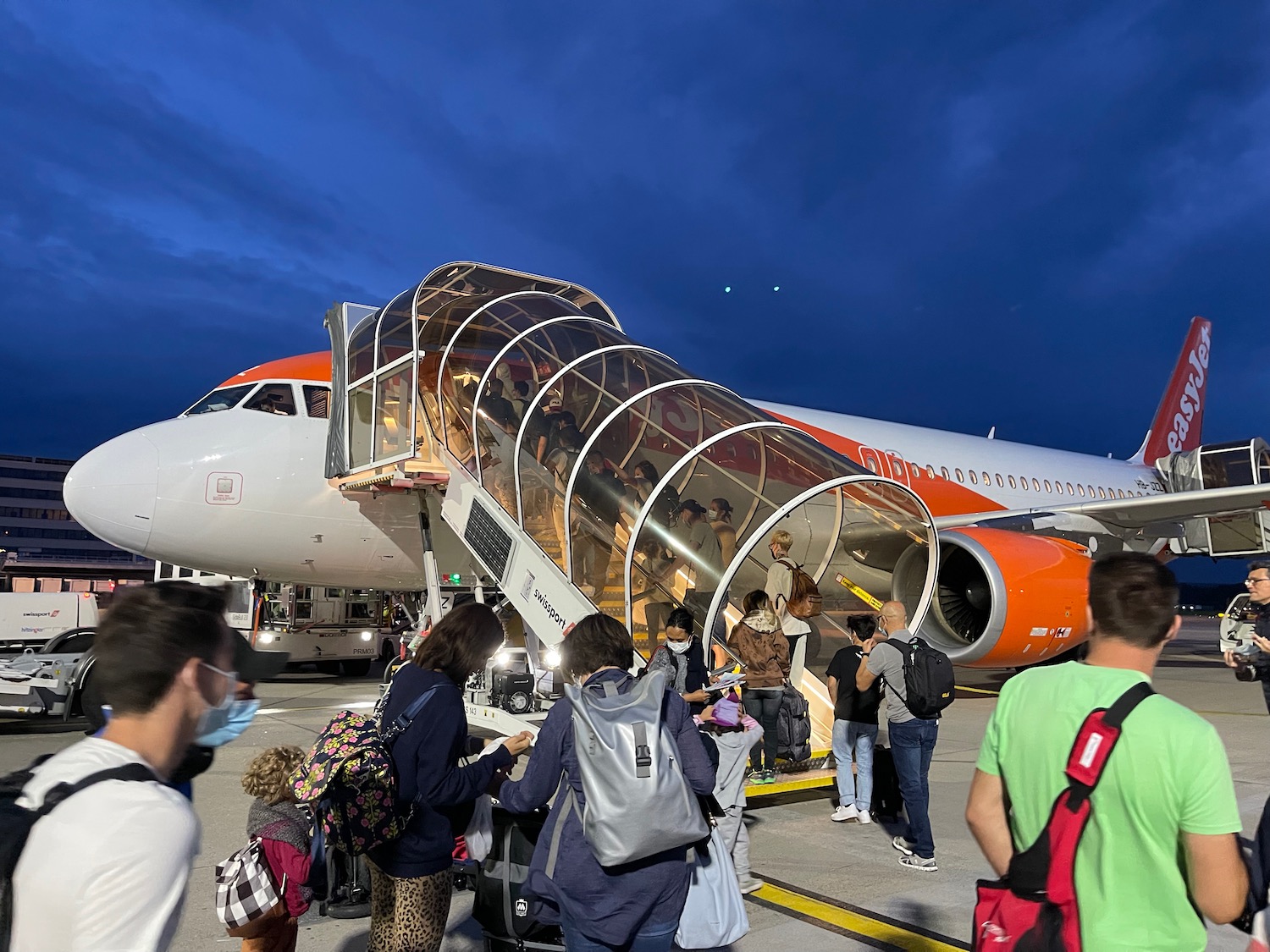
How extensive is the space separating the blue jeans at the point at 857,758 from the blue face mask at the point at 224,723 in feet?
14.1

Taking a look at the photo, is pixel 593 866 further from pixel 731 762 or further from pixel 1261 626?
pixel 1261 626

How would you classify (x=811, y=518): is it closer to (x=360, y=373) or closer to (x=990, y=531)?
(x=990, y=531)

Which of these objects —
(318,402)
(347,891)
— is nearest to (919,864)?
(347,891)

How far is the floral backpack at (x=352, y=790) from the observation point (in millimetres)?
2379

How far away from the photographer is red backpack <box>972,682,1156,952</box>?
1.62 m

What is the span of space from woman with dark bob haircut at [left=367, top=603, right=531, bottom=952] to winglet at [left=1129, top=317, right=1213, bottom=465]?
23503 mm

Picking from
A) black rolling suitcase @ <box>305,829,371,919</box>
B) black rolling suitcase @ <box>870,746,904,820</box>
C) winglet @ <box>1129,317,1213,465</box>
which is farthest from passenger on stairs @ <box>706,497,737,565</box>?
winglet @ <box>1129,317,1213,465</box>

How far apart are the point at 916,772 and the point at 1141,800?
310 centimetres

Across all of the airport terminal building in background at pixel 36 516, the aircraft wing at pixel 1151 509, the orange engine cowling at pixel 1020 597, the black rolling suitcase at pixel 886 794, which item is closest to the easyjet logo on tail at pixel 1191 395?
the aircraft wing at pixel 1151 509

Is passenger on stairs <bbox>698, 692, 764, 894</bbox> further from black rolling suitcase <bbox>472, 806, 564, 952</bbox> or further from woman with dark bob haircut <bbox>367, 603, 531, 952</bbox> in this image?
woman with dark bob haircut <bbox>367, 603, 531, 952</bbox>

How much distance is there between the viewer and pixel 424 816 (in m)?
2.57

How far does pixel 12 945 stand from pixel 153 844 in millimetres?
213

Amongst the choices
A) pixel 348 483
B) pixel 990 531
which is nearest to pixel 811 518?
pixel 990 531

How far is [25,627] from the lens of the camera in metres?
11.8
